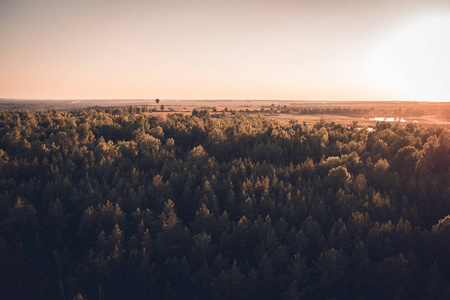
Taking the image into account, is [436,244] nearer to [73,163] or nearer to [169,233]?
[169,233]

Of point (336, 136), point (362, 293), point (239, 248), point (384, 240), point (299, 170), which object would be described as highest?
point (336, 136)

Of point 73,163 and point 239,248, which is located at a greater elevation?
point 73,163

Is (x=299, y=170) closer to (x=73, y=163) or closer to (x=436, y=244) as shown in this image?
(x=436, y=244)

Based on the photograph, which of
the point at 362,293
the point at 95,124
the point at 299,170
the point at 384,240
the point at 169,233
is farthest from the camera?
the point at 95,124

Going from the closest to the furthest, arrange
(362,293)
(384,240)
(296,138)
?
1. (362,293)
2. (384,240)
3. (296,138)

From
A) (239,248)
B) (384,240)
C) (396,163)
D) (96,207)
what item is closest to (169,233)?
(239,248)

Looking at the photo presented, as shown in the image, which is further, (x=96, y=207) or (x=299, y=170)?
(x=299, y=170)

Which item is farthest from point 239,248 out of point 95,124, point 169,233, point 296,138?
point 95,124
